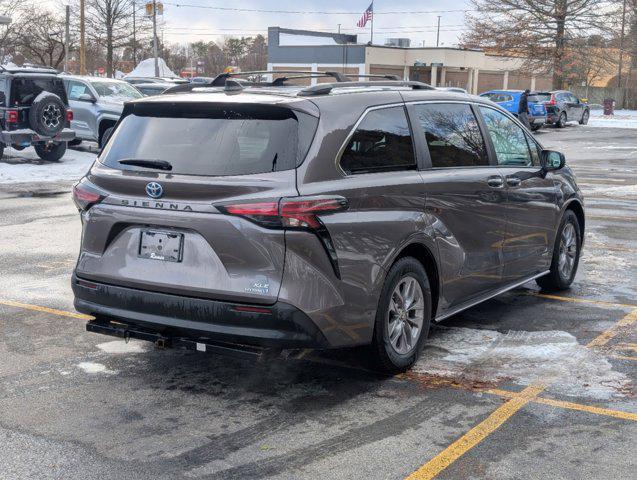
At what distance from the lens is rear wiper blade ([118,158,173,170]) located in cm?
500

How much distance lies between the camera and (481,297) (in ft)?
21.2

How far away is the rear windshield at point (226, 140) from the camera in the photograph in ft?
15.8

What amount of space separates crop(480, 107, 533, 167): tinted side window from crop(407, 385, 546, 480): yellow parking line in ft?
7.02

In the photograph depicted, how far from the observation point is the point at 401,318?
5484mm

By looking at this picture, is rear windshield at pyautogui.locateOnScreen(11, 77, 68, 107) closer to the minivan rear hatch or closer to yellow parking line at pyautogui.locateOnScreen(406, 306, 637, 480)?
the minivan rear hatch

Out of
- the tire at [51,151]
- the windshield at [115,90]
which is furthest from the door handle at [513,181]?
the windshield at [115,90]

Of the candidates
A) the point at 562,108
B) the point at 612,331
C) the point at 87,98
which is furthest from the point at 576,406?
the point at 562,108

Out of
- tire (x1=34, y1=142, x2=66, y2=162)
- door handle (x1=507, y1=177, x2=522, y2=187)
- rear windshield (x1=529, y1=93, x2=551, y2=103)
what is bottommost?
tire (x1=34, y1=142, x2=66, y2=162)

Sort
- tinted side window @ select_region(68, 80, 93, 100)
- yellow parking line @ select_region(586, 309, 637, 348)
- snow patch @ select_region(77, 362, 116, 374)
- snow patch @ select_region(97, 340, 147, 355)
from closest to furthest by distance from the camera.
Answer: snow patch @ select_region(77, 362, 116, 374)
snow patch @ select_region(97, 340, 147, 355)
yellow parking line @ select_region(586, 309, 637, 348)
tinted side window @ select_region(68, 80, 93, 100)

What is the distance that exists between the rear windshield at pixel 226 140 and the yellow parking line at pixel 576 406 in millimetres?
1848

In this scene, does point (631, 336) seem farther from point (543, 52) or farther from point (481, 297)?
point (543, 52)

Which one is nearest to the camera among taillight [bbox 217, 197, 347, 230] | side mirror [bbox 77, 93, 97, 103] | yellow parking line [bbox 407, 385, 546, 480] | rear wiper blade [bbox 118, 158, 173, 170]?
yellow parking line [bbox 407, 385, 546, 480]

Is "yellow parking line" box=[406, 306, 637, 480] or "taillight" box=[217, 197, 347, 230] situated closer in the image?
"yellow parking line" box=[406, 306, 637, 480]

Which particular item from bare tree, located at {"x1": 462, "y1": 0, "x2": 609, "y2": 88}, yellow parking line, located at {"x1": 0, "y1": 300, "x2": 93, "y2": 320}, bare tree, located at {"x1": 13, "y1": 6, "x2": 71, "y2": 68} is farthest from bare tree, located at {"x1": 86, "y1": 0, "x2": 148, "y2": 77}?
yellow parking line, located at {"x1": 0, "y1": 300, "x2": 93, "y2": 320}
